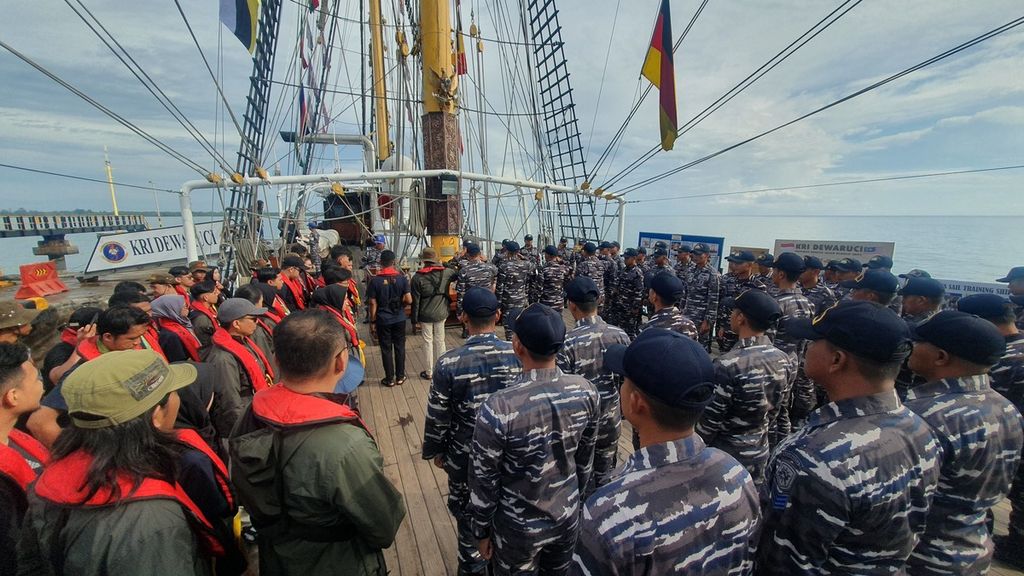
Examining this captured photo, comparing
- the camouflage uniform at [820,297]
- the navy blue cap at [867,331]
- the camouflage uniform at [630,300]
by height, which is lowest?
the camouflage uniform at [630,300]

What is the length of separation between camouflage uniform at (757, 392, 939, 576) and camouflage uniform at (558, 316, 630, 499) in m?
1.26

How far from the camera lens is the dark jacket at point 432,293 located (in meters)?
5.33

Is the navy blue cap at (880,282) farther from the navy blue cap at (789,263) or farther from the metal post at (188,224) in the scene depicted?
the metal post at (188,224)

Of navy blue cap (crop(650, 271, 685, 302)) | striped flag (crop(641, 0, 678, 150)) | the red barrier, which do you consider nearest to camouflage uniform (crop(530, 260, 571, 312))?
striped flag (crop(641, 0, 678, 150))

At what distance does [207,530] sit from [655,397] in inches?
59.6

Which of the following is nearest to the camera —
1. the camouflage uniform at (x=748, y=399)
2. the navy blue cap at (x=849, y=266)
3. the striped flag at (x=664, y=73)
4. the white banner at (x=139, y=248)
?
the camouflage uniform at (x=748, y=399)

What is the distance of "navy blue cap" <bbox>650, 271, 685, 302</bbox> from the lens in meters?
3.48

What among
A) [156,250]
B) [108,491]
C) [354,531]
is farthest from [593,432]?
[156,250]

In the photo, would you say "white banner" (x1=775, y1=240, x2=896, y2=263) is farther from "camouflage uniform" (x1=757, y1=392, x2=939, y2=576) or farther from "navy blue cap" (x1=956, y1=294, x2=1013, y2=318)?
"camouflage uniform" (x1=757, y1=392, x2=939, y2=576)

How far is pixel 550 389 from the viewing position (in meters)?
1.81

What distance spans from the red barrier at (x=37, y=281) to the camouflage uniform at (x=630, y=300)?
11.9 m

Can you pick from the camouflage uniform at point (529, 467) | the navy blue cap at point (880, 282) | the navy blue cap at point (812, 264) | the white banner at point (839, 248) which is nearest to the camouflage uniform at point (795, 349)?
the navy blue cap at point (880, 282)

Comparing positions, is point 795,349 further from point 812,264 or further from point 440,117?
point 440,117

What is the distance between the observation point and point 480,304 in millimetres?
2496
